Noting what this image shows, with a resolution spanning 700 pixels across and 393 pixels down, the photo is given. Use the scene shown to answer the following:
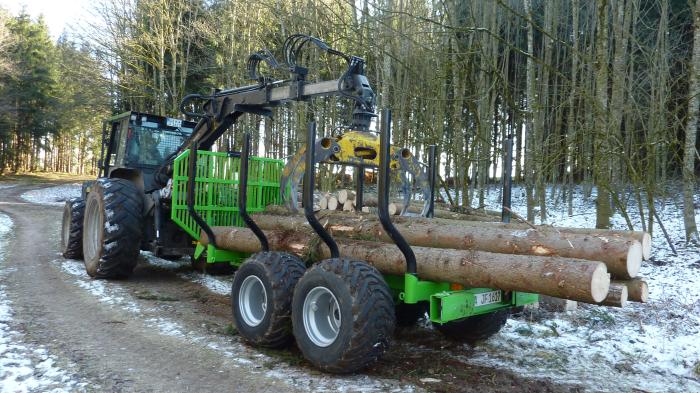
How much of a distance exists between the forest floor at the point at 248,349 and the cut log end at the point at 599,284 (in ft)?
3.36

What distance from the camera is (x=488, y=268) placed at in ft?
13.1

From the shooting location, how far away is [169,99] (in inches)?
988

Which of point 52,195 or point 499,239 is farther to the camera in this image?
point 52,195

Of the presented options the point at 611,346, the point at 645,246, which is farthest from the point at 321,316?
the point at 611,346

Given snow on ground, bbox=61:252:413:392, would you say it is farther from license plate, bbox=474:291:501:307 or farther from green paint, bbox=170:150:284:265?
green paint, bbox=170:150:284:265

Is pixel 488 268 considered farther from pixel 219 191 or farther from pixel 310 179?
pixel 219 191

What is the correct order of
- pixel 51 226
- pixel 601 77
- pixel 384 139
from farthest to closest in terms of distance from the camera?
1. pixel 51 226
2. pixel 601 77
3. pixel 384 139

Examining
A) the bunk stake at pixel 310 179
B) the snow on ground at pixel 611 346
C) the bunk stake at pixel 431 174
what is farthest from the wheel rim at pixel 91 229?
the snow on ground at pixel 611 346

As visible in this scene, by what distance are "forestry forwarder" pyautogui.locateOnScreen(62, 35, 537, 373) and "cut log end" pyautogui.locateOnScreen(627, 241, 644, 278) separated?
1035mm

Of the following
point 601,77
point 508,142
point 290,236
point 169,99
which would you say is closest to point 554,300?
point 508,142

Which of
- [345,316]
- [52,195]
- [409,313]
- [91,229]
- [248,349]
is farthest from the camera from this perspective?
→ [52,195]

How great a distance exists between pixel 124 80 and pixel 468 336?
2317 cm

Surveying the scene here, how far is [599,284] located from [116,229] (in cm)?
640

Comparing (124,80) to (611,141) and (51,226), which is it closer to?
(51,226)
